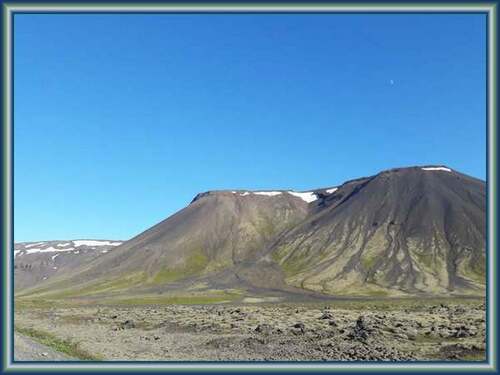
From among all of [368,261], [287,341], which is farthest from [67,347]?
[368,261]

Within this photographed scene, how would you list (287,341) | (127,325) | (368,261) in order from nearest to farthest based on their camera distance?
(287,341) < (127,325) < (368,261)

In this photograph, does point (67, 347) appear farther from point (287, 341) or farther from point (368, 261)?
point (368, 261)

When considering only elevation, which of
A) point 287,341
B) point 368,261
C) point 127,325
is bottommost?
point 368,261

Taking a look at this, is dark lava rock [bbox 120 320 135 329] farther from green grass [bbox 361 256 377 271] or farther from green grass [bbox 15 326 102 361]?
green grass [bbox 361 256 377 271]

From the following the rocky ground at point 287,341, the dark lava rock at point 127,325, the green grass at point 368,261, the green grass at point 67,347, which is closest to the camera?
the green grass at point 67,347

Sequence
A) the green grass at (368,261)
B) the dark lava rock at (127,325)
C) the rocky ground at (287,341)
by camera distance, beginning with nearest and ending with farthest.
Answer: the rocky ground at (287,341) < the dark lava rock at (127,325) < the green grass at (368,261)

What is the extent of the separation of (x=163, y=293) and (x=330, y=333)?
128 metres

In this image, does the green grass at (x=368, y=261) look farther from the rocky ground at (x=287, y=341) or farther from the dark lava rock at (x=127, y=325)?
the dark lava rock at (x=127, y=325)

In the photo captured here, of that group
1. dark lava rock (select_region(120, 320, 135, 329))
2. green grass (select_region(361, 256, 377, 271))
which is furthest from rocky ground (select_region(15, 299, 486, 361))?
green grass (select_region(361, 256, 377, 271))

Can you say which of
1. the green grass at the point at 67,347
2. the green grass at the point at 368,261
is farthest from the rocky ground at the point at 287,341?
the green grass at the point at 368,261

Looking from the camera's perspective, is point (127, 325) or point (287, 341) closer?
point (287, 341)

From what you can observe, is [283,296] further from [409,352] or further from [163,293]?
[409,352]

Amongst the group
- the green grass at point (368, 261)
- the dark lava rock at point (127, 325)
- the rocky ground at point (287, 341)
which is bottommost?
the green grass at point (368, 261)

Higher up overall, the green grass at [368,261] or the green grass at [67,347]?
the green grass at [67,347]
